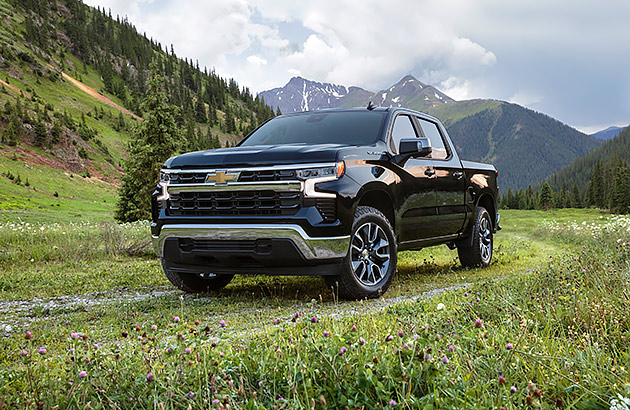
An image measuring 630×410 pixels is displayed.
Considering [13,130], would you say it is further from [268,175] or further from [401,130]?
[268,175]

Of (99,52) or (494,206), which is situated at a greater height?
(99,52)

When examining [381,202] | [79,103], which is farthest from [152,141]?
[79,103]

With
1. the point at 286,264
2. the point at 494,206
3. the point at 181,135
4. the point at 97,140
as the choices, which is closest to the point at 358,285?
the point at 286,264

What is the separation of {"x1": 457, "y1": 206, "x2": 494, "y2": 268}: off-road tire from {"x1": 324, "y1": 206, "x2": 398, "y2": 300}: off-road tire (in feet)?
10.2

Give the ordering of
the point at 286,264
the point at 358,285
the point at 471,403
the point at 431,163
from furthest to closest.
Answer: the point at 431,163
the point at 358,285
the point at 286,264
the point at 471,403

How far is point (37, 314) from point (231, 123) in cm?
14563

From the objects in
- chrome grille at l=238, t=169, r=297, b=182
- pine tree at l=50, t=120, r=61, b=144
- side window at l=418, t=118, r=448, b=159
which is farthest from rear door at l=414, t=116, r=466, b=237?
pine tree at l=50, t=120, r=61, b=144

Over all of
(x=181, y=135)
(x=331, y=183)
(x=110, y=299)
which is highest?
(x=181, y=135)

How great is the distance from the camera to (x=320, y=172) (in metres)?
5.06

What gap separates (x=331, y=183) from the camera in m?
5.08

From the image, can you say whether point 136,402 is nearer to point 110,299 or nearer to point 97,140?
point 110,299

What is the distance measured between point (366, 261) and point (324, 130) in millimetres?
1848

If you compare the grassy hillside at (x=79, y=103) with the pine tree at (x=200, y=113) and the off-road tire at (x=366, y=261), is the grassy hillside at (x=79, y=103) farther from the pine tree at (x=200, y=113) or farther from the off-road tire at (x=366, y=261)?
the off-road tire at (x=366, y=261)

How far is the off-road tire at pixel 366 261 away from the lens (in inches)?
210
